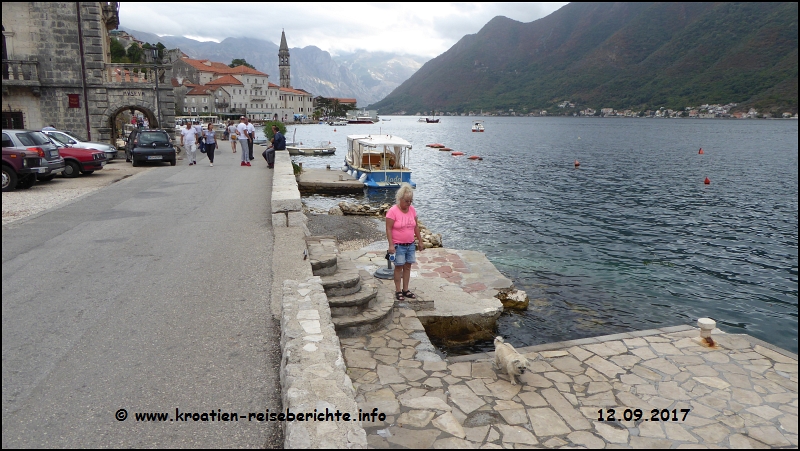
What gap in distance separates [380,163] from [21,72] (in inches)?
796

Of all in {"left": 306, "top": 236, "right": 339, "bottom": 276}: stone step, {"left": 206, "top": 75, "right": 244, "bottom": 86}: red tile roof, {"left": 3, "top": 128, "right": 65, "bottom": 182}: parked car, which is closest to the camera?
{"left": 306, "top": 236, "right": 339, "bottom": 276}: stone step

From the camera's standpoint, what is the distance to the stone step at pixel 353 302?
281 inches

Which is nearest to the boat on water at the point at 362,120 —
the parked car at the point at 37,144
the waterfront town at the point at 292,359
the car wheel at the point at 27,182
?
the parked car at the point at 37,144

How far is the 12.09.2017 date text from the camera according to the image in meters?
5.66

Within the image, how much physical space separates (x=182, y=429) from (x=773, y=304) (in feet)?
49.4

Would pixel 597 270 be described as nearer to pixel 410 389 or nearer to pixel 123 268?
pixel 410 389

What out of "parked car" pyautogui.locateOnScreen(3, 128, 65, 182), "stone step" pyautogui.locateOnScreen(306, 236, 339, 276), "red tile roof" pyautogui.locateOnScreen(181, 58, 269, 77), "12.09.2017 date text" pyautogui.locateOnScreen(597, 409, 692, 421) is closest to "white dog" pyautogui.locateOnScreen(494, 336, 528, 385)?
"12.09.2017 date text" pyautogui.locateOnScreen(597, 409, 692, 421)

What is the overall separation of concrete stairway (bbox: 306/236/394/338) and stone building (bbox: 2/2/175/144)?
75.3 ft

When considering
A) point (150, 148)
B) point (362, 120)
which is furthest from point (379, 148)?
point (362, 120)

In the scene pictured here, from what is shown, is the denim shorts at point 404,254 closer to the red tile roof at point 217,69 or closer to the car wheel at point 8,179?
the car wheel at point 8,179

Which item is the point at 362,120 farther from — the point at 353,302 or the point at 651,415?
the point at 651,415

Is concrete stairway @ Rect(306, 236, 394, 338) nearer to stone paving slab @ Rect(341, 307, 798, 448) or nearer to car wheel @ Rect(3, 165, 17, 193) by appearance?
stone paving slab @ Rect(341, 307, 798, 448)

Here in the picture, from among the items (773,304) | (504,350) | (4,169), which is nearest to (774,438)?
(504,350)

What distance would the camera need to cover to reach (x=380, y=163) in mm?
33875
